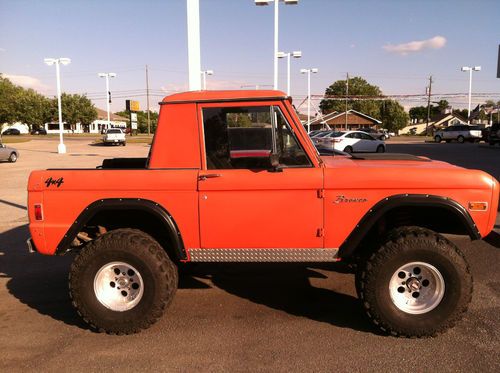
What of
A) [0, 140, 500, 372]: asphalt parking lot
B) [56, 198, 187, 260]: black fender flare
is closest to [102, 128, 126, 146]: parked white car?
[0, 140, 500, 372]: asphalt parking lot

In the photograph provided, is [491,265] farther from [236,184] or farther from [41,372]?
[41,372]

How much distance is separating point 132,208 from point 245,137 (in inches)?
45.8

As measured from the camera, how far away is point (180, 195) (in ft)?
11.4

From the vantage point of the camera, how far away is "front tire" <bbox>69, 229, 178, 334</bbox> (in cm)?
350

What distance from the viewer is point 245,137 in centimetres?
362

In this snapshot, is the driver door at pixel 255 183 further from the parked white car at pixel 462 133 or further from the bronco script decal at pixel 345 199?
the parked white car at pixel 462 133

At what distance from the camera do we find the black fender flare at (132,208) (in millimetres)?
3465

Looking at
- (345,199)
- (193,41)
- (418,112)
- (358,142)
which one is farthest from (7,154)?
(418,112)

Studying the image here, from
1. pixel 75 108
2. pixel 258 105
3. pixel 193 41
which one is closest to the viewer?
pixel 258 105

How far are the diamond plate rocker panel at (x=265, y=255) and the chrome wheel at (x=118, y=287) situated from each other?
577mm

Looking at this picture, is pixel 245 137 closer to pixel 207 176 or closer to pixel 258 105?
pixel 258 105

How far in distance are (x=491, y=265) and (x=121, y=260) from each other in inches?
181

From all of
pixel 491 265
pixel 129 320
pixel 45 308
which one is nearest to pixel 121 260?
pixel 129 320

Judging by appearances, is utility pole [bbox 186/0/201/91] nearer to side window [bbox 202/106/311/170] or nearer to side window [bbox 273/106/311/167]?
side window [bbox 202/106/311/170]
